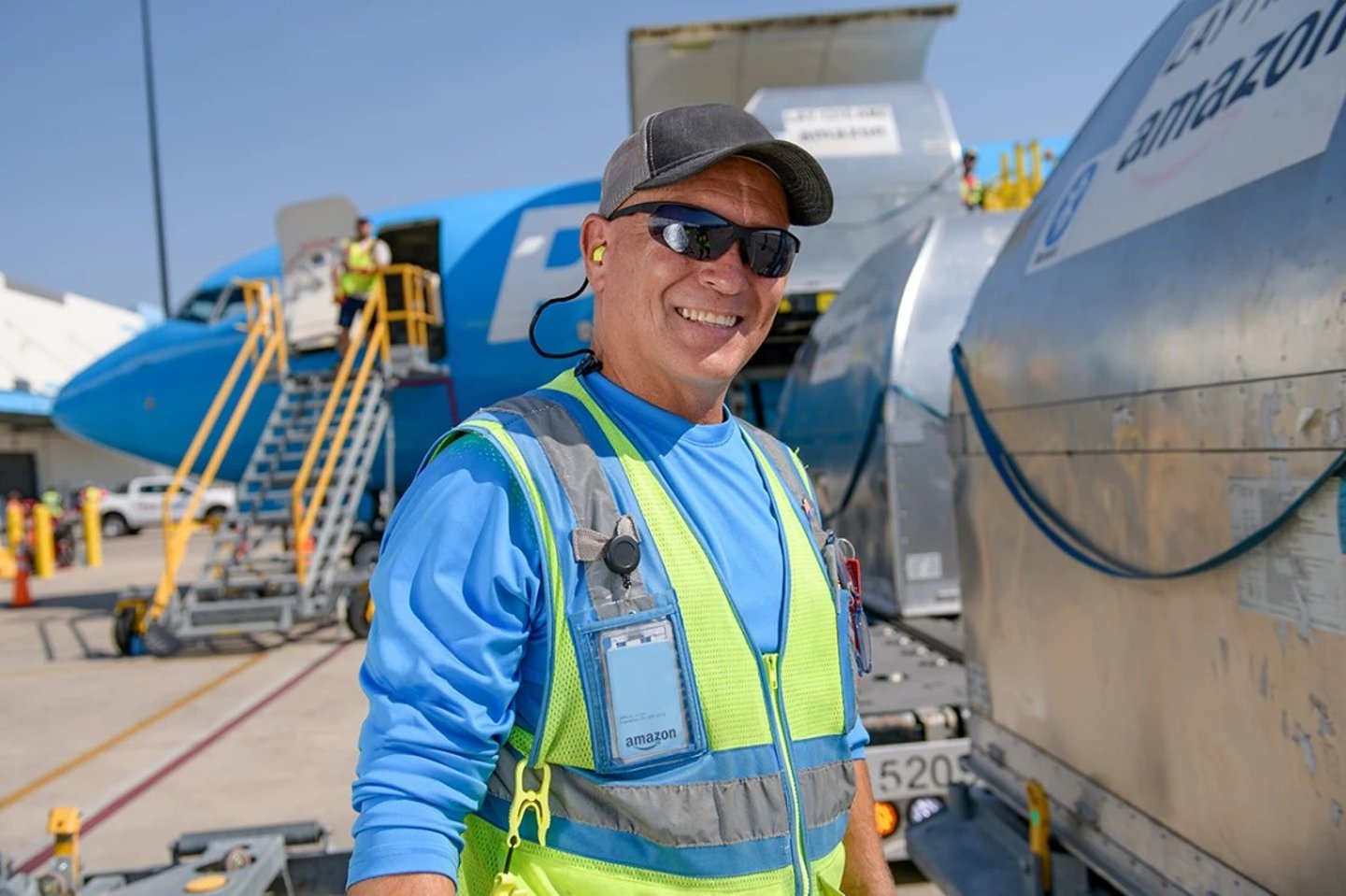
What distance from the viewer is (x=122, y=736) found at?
6902 millimetres

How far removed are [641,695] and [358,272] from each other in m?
10.8

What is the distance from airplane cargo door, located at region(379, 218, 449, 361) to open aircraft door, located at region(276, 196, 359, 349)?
22.6 inches

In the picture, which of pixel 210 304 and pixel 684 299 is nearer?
pixel 684 299

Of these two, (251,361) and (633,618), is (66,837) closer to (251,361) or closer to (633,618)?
(633,618)

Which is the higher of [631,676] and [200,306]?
[200,306]

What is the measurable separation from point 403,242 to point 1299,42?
12232 millimetres

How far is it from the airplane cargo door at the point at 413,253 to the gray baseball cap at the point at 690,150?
1052 cm

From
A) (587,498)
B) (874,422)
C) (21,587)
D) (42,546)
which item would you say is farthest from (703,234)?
(42,546)

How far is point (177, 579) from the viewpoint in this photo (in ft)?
52.0

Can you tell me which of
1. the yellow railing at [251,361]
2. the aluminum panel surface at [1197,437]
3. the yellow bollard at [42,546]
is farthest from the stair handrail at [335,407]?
the yellow bollard at [42,546]

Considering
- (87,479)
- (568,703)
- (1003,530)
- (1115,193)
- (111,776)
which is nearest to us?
(568,703)

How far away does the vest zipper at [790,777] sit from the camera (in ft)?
4.80

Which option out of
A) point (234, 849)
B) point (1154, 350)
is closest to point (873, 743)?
point (1154, 350)

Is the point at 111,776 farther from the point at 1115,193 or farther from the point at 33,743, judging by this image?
the point at 1115,193
